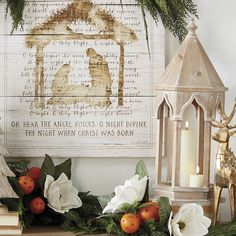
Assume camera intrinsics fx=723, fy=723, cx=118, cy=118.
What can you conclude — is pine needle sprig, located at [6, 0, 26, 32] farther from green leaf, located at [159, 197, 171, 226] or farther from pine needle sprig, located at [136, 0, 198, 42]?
green leaf, located at [159, 197, 171, 226]

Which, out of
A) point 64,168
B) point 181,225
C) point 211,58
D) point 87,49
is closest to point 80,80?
point 87,49

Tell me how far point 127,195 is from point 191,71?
1.05 feet

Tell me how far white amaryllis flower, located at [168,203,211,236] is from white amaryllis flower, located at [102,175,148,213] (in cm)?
10

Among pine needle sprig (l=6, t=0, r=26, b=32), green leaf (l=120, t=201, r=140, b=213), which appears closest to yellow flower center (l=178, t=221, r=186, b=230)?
green leaf (l=120, t=201, r=140, b=213)

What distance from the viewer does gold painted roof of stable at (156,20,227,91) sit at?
5.40 feet

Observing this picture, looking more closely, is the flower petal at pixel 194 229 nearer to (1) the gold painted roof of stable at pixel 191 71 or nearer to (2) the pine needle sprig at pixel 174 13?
(1) the gold painted roof of stable at pixel 191 71

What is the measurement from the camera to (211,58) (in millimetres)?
1816

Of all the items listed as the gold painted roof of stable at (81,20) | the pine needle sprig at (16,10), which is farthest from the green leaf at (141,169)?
the pine needle sprig at (16,10)

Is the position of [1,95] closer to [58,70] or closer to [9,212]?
[58,70]

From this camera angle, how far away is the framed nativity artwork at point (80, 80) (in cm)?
180

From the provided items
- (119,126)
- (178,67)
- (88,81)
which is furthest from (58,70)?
(178,67)

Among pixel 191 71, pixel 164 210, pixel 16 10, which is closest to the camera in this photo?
pixel 164 210

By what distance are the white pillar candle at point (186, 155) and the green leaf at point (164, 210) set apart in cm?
14

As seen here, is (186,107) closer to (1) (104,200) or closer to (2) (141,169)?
(2) (141,169)
